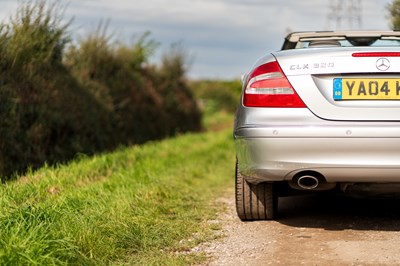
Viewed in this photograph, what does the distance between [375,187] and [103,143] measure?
8015 mm

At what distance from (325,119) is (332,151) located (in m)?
Result: 0.24

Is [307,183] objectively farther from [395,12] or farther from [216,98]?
[216,98]

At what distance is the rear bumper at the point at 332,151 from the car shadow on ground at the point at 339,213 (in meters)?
0.78

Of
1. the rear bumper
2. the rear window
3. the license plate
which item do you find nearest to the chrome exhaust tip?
the rear bumper

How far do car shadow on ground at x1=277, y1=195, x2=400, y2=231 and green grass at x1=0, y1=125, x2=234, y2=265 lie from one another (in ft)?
2.53

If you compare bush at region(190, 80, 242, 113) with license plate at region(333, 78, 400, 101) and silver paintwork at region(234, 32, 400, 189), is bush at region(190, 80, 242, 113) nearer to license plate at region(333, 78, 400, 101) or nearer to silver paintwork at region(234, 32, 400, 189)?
silver paintwork at region(234, 32, 400, 189)

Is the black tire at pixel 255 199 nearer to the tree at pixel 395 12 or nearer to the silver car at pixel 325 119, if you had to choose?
the silver car at pixel 325 119

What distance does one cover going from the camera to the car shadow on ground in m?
6.17

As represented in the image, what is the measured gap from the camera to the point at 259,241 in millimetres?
5664

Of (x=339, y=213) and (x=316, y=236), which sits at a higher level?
(x=316, y=236)

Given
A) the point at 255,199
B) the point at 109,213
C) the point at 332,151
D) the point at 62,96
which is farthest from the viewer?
the point at 62,96

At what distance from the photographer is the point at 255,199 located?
20.7ft

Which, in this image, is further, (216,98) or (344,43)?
(216,98)

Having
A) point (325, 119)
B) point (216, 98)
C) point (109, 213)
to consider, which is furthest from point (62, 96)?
point (216, 98)
